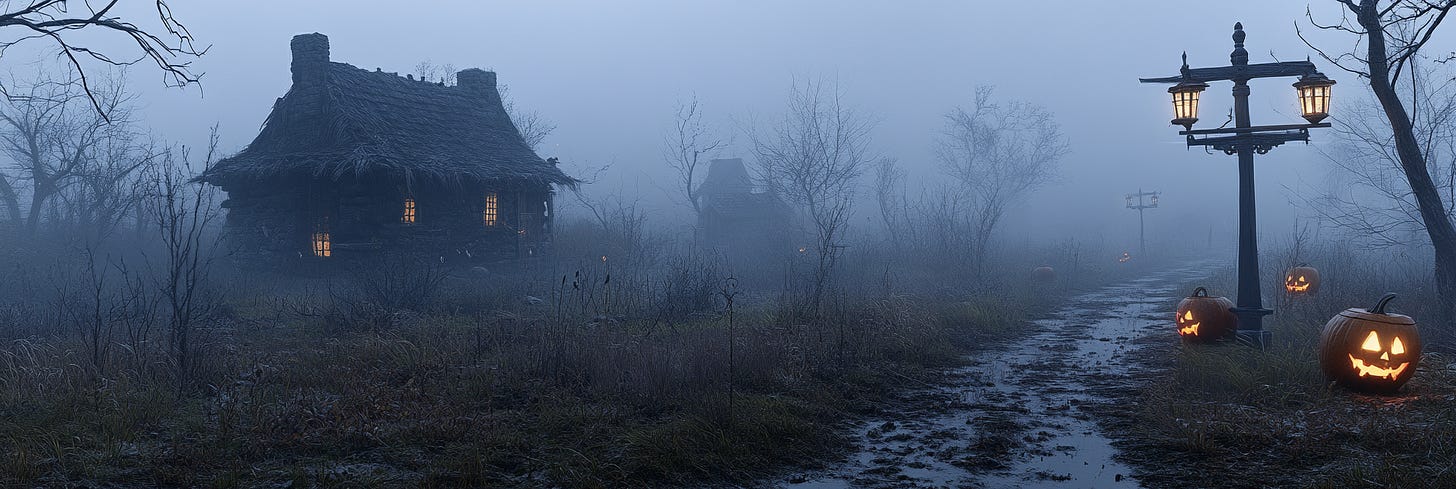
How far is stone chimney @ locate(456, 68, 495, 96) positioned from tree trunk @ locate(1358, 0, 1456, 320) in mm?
23569

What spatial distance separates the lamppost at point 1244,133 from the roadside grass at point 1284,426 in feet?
2.21

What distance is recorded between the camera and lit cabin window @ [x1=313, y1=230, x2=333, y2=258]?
2186 cm

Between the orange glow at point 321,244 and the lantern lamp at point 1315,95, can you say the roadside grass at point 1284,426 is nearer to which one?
the lantern lamp at point 1315,95

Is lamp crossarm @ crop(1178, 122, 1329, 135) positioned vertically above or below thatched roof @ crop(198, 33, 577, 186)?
below

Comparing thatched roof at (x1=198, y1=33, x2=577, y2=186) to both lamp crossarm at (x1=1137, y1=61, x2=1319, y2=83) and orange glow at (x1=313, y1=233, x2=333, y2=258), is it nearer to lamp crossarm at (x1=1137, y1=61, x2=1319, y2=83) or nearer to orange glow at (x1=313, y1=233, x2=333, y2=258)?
orange glow at (x1=313, y1=233, x2=333, y2=258)

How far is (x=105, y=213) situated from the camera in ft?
82.0

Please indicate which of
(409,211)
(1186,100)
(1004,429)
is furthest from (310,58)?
(1004,429)

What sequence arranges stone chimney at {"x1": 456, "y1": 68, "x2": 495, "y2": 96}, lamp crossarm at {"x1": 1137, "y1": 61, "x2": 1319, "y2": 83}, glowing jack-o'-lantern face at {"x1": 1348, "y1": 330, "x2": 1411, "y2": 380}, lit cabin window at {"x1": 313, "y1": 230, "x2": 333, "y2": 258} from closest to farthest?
glowing jack-o'-lantern face at {"x1": 1348, "y1": 330, "x2": 1411, "y2": 380} → lamp crossarm at {"x1": 1137, "y1": 61, "x2": 1319, "y2": 83} → lit cabin window at {"x1": 313, "y1": 230, "x2": 333, "y2": 258} → stone chimney at {"x1": 456, "y1": 68, "x2": 495, "y2": 96}

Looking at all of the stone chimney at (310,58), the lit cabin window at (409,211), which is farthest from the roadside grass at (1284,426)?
the stone chimney at (310,58)

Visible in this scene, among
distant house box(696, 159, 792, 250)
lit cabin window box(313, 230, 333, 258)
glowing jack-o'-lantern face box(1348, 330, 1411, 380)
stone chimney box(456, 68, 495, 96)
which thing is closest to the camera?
glowing jack-o'-lantern face box(1348, 330, 1411, 380)

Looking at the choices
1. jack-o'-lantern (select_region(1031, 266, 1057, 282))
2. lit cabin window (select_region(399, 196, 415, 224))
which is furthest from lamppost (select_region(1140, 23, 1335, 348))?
lit cabin window (select_region(399, 196, 415, 224))

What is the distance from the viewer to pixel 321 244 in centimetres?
2202

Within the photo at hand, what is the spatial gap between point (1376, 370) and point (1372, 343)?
0.22 m

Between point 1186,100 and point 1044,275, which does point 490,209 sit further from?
point 1186,100
